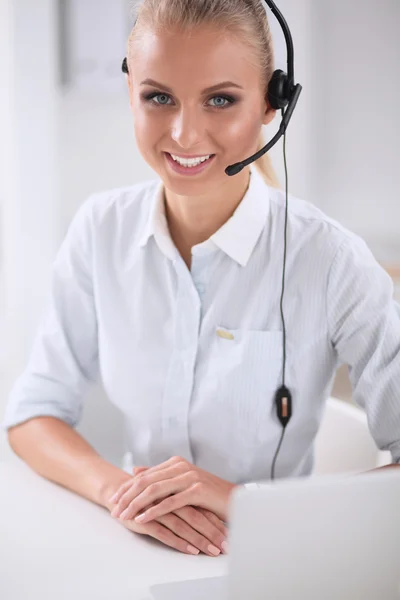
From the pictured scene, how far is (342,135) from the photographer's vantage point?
2887mm

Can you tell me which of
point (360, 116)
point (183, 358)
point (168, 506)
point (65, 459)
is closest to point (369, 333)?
point (183, 358)

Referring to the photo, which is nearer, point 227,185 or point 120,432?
point 227,185

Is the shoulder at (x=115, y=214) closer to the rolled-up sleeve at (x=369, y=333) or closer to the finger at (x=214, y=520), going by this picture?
the rolled-up sleeve at (x=369, y=333)

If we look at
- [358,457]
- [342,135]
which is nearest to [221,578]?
[358,457]

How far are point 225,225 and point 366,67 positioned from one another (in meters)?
1.80

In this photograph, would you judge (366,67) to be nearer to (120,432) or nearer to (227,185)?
(120,432)

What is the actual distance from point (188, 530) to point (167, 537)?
29mm

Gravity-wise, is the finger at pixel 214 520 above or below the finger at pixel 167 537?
below

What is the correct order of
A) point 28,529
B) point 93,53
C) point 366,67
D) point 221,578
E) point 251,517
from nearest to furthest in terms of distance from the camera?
point 251,517
point 221,578
point 28,529
point 93,53
point 366,67

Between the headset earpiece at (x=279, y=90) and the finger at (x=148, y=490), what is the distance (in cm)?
56

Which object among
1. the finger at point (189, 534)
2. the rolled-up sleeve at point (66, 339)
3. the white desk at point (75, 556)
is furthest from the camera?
the rolled-up sleeve at point (66, 339)

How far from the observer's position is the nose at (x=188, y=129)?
1.13 meters

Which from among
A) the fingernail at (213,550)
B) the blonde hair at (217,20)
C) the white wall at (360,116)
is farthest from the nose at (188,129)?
the white wall at (360,116)

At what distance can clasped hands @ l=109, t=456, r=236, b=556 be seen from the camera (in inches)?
40.0
